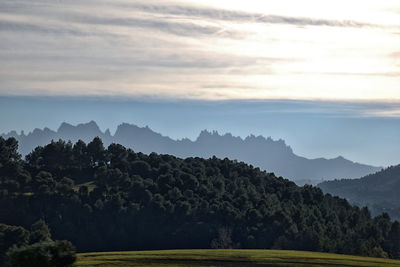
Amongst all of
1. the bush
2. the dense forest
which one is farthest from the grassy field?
the dense forest

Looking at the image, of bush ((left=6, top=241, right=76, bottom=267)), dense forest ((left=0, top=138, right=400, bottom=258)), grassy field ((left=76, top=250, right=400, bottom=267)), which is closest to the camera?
bush ((left=6, top=241, right=76, bottom=267))

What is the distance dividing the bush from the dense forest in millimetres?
77768

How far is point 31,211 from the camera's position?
6373 inches

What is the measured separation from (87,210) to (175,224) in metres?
22.7

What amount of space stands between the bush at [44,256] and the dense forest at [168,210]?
77.8 metres

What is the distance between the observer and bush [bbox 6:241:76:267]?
68500 mm

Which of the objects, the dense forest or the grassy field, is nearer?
the grassy field

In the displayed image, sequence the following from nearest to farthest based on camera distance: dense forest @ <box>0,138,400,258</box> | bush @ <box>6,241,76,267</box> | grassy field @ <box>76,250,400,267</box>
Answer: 1. bush @ <box>6,241,76,267</box>
2. grassy field @ <box>76,250,400,267</box>
3. dense forest @ <box>0,138,400,258</box>

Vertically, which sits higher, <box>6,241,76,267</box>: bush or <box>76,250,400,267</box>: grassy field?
<box>6,241,76,267</box>: bush

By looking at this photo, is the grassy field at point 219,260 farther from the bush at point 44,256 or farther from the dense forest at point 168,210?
the dense forest at point 168,210

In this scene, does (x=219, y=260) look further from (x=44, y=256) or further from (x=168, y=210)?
(x=168, y=210)

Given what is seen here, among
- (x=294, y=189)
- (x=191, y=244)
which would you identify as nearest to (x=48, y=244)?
(x=191, y=244)

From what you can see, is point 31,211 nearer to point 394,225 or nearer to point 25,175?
point 25,175

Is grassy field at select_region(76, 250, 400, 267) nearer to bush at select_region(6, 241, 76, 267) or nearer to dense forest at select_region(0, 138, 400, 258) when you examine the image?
bush at select_region(6, 241, 76, 267)
